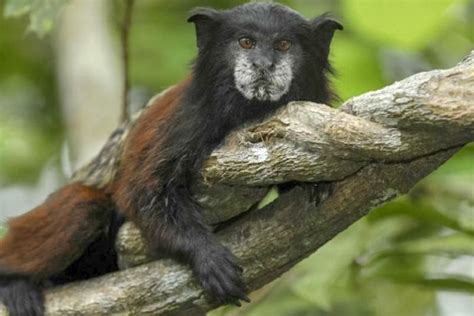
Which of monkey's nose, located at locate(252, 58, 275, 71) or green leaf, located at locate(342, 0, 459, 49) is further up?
green leaf, located at locate(342, 0, 459, 49)

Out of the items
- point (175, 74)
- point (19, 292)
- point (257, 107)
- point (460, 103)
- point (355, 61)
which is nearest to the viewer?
point (460, 103)

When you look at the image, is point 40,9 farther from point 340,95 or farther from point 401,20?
point 401,20

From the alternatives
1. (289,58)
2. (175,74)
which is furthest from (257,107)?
(175,74)

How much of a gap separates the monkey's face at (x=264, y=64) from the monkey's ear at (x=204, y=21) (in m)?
0.15

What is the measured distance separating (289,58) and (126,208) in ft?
2.43

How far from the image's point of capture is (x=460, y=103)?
8.92 ft

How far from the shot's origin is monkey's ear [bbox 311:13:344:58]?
3.66 m

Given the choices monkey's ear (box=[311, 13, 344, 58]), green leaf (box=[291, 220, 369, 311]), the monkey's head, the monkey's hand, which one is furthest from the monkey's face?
green leaf (box=[291, 220, 369, 311])

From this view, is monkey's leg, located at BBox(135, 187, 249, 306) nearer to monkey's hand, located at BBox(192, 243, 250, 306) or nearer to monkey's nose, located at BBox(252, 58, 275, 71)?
monkey's hand, located at BBox(192, 243, 250, 306)

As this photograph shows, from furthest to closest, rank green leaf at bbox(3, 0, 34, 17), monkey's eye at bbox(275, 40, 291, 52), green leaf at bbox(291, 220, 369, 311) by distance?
green leaf at bbox(3, 0, 34, 17), green leaf at bbox(291, 220, 369, 311), monkey's eye at bbox(275, 40, 291, 52)

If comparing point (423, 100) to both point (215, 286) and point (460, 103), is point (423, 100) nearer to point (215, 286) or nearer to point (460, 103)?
point (460, 103)

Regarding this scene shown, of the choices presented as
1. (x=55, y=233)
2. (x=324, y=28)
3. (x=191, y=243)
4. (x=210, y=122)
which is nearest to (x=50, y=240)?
(x=55, y=233)

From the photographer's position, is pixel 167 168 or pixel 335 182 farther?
pixel 167 168

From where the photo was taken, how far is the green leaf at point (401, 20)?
3.71 metres
